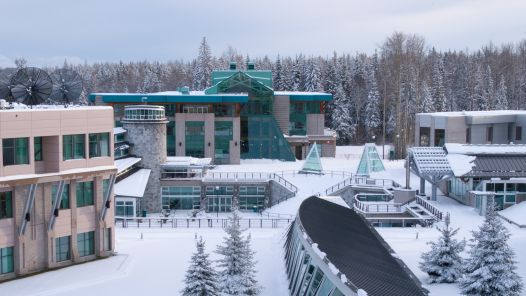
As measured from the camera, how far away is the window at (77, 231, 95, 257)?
27.4 m

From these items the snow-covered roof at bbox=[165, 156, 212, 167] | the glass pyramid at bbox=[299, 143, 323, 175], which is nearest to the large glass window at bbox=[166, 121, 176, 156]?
the snow-covered roof at bbox=[165, 156, 212, 167]

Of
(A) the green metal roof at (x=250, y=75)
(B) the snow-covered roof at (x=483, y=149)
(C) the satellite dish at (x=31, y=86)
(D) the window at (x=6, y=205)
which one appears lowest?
(D) the window at (x=6, y=205)

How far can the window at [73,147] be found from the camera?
2625 centimetres

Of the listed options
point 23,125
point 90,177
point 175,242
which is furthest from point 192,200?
point 23,125

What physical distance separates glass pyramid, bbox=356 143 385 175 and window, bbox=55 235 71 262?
91.3 feet

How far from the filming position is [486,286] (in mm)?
21609

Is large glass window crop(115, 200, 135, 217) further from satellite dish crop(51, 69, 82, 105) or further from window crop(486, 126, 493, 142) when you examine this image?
window crop(486, 126, 493, 142)

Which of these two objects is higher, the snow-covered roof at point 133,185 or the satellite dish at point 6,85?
the satellite dish at point 6,85

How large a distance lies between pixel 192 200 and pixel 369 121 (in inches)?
1855

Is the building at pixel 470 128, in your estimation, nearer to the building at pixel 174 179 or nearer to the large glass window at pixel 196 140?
the building at pixel 174 179

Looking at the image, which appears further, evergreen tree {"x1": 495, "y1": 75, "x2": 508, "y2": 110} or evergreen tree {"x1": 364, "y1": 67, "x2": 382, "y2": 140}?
evergreen tree {"x1": 364, "y1": 67, "x2": 382, "y2": 140}

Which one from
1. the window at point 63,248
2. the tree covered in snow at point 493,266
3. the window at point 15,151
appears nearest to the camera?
the tree covered in snow at point 493,266

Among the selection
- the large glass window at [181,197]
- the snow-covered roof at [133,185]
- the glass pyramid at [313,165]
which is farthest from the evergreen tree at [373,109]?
the snow-covered roof at [133,185]

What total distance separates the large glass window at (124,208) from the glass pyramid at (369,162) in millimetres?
18353
